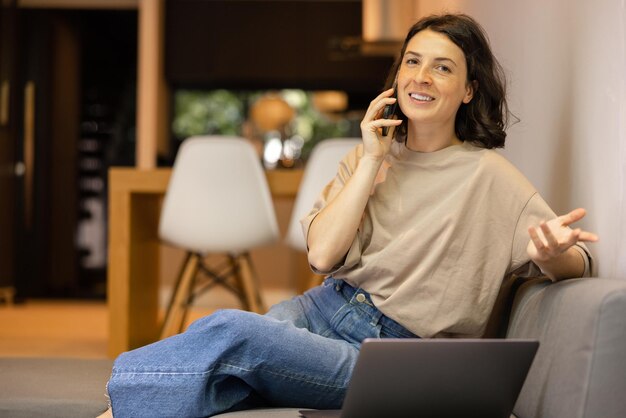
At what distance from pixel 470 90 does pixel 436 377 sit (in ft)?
2.38

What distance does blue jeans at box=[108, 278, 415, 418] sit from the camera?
1587 mm

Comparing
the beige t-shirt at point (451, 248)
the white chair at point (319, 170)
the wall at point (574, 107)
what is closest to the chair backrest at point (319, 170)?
the white chair at point (319, 170)

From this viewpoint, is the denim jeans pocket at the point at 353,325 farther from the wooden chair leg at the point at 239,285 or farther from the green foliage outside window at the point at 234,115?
the green foliage outside window at the point at 234,115

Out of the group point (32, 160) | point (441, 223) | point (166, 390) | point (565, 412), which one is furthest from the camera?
point (32, 160)

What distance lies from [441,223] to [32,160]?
5.48m

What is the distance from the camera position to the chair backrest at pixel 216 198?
13.0 ft

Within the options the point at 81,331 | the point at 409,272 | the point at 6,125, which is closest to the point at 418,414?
the point at 409,272

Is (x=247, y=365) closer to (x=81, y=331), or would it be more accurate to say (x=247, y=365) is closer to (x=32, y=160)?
(x=81, y=331)

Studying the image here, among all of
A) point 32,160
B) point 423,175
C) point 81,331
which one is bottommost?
point 81,331

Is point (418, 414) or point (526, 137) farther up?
point (526, 137)

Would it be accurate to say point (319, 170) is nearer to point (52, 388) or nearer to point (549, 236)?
point (52, 388)

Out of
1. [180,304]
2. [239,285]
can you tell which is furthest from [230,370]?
[239,285]

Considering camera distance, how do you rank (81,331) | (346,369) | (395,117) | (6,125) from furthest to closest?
(6,125) < (81,331) < (395,117) < (346,369)

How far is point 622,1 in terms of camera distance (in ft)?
5.70
